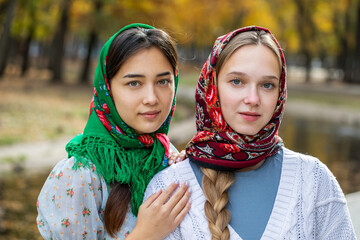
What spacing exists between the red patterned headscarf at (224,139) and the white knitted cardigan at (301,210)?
0.48ft

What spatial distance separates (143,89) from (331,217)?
45.0 inches

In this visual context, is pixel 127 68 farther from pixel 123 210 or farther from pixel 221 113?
pixel 123 210

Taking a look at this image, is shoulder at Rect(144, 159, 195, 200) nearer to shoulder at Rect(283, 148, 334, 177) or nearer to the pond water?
shoulder at Rect(283, 148, 334, 177)

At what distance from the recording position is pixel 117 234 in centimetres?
245

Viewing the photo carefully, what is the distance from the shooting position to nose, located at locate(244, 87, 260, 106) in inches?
84.9

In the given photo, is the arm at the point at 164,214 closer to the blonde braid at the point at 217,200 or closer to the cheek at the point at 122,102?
the blonde braid at the point at 217,200

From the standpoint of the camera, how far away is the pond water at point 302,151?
5.98 meters

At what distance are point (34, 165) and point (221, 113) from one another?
23.6 feet

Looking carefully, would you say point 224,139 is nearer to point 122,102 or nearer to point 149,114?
point 149,114

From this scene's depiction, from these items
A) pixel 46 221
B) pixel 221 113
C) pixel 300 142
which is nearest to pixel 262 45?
pixel 221 113

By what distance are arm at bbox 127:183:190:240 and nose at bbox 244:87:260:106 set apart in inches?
20.4

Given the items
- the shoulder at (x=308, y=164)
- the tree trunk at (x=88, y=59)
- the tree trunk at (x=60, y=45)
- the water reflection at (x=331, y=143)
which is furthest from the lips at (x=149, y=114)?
the tree trunk at (x=88, y=59)

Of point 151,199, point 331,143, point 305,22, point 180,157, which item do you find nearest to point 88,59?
point 331,143

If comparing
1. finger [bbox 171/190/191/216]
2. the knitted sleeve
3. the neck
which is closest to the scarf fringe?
finger [bbox 171/190/191/216]
